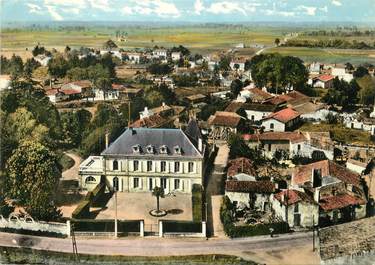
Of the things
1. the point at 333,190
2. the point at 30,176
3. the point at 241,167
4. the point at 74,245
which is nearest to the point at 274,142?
the point at 241,167

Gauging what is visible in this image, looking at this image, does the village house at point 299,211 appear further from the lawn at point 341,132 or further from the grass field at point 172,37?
the grass field at point 172,37

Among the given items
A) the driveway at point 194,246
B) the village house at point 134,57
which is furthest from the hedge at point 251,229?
the village house at point 134,57

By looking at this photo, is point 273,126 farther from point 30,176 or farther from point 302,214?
point 30,176

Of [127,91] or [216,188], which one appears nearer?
[216,188]

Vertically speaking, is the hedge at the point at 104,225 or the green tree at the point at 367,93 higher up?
the green tree at the point at 367,93

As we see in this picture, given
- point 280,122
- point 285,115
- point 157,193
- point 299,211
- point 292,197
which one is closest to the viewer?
point 299,211
